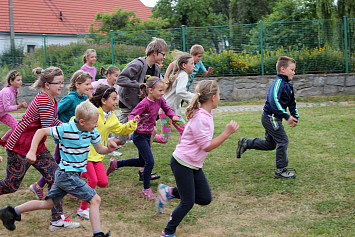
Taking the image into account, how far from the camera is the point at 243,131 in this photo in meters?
9.51

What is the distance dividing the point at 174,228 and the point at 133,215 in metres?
0.93

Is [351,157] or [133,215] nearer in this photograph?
[133,215]

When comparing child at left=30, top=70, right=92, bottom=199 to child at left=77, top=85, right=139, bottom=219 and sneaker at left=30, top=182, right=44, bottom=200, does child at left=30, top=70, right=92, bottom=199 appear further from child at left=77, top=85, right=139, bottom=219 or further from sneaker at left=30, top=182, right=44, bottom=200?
child at left=77, top=85, right=139, bottom=219

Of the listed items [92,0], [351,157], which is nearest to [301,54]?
[351,157]

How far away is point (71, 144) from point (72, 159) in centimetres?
15

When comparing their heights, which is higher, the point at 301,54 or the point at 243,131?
the point at 301,54

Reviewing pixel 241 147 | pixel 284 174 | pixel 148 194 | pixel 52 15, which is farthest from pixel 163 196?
pixel 52 15

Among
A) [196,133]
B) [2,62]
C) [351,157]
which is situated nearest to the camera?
[196,133]

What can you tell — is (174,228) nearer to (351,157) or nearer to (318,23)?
(351,157)

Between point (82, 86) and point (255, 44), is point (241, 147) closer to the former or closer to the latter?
point (82, 86)

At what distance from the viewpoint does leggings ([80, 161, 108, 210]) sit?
15.5ft

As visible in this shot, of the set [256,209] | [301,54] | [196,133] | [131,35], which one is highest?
[131,35]

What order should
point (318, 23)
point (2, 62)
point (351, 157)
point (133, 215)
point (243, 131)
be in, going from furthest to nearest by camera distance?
1. point (2, 62)
2. point (318, 23)
3. point (243, 131)
4. point (351, 157)
5. point (133, 215)

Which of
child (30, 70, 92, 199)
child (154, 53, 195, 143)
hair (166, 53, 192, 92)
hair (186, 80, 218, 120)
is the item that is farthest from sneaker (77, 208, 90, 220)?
hair (166, 53, 192, 92)
